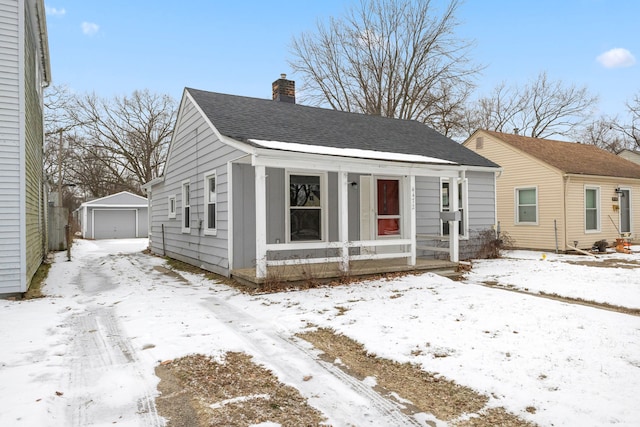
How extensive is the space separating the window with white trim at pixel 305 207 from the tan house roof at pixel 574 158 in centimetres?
916

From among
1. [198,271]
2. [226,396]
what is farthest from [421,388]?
[198,271]

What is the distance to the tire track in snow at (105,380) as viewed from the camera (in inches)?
110

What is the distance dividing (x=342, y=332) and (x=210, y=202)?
5.78 m

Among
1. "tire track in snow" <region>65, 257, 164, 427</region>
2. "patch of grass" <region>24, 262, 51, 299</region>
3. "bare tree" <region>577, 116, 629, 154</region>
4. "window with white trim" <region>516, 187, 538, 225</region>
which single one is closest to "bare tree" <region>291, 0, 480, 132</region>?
"window with white trim" <region>516, 187, 538, 225</region>

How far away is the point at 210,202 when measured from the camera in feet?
31.1

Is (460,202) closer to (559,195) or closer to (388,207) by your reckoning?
(388,207)

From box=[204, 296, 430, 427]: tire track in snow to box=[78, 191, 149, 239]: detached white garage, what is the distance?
26.0 m

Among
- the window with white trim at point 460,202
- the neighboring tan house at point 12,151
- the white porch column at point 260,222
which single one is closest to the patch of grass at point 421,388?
the white porch column at point 260,222

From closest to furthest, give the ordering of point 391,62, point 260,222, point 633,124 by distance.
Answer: point 260,222, point 391,62, point 633,124

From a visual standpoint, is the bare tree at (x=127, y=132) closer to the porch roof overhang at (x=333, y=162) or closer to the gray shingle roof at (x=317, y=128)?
the gray shingle roof at (x=317, y=128)

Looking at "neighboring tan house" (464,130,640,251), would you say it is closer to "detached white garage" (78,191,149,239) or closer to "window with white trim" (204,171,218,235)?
"window with white trim" (204,171,218,235)

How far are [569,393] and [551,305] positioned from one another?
3.01 m

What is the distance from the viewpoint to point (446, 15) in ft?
74.6

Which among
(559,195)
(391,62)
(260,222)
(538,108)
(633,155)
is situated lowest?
(260,222)
